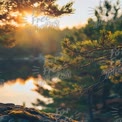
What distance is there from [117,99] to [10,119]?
16118 mm

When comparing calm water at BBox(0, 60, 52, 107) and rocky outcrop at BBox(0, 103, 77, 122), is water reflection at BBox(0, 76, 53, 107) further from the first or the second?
rocky outcrop at BBox(0, 103, 77, 122)

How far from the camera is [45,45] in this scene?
83.9 metres

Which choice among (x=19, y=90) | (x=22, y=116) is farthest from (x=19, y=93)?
(x=22, y=116)

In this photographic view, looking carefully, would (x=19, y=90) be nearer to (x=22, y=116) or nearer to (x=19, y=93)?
(x=19, y=93)

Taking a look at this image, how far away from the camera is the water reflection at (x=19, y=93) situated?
3273 centimetres

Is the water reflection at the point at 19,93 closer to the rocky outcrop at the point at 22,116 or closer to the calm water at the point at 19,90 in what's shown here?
the calm water at the point at 19,90

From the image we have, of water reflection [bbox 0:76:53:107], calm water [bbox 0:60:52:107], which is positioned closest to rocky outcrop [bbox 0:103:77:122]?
calm water [bbox 0:60:52:107]

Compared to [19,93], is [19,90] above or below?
above

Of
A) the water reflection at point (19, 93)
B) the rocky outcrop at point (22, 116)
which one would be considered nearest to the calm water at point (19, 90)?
the water reflection at point (19, 93)

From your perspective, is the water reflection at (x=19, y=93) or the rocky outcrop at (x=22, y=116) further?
the water reflection at (x=19, y=93)

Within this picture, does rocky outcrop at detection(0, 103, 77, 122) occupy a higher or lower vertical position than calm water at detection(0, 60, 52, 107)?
lower

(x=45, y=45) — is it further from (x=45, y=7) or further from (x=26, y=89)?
(x=45, y=7)

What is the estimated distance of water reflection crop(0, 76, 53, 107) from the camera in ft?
107

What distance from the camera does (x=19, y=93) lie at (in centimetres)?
3766
